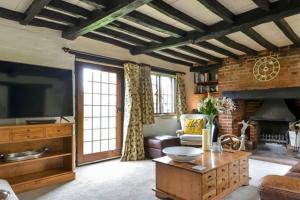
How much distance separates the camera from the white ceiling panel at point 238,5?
2.67m

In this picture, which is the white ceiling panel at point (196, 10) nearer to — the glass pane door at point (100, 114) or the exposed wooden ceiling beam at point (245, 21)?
the exposed wooden ceiling beam at point (245, 21)

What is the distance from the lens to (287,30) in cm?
336

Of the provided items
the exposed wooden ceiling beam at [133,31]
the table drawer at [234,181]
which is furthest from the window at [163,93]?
the table drawer at [234,181]

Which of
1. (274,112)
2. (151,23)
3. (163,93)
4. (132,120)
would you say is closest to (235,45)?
(274,112)

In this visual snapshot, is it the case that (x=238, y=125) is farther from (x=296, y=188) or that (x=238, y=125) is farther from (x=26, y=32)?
(x=26, y=32)

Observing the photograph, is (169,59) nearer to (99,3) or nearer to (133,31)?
(133,31)

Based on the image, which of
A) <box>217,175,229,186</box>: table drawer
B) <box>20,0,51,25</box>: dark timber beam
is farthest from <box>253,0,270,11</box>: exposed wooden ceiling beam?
<box>20,0,51,25</box>: dark timber beam

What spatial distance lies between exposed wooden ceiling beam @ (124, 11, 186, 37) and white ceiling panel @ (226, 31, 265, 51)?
99cm

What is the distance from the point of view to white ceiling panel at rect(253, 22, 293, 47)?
342 centimetres

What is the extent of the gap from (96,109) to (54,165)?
4.22ft

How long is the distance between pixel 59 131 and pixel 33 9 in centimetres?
164

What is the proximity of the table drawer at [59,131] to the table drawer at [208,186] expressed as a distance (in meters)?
2.06

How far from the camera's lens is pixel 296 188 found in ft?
3.78

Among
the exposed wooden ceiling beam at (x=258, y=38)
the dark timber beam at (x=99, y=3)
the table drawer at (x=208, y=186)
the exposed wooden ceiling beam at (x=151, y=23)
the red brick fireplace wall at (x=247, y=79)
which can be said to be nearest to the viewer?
the table drawer at (x=208, y=186)
